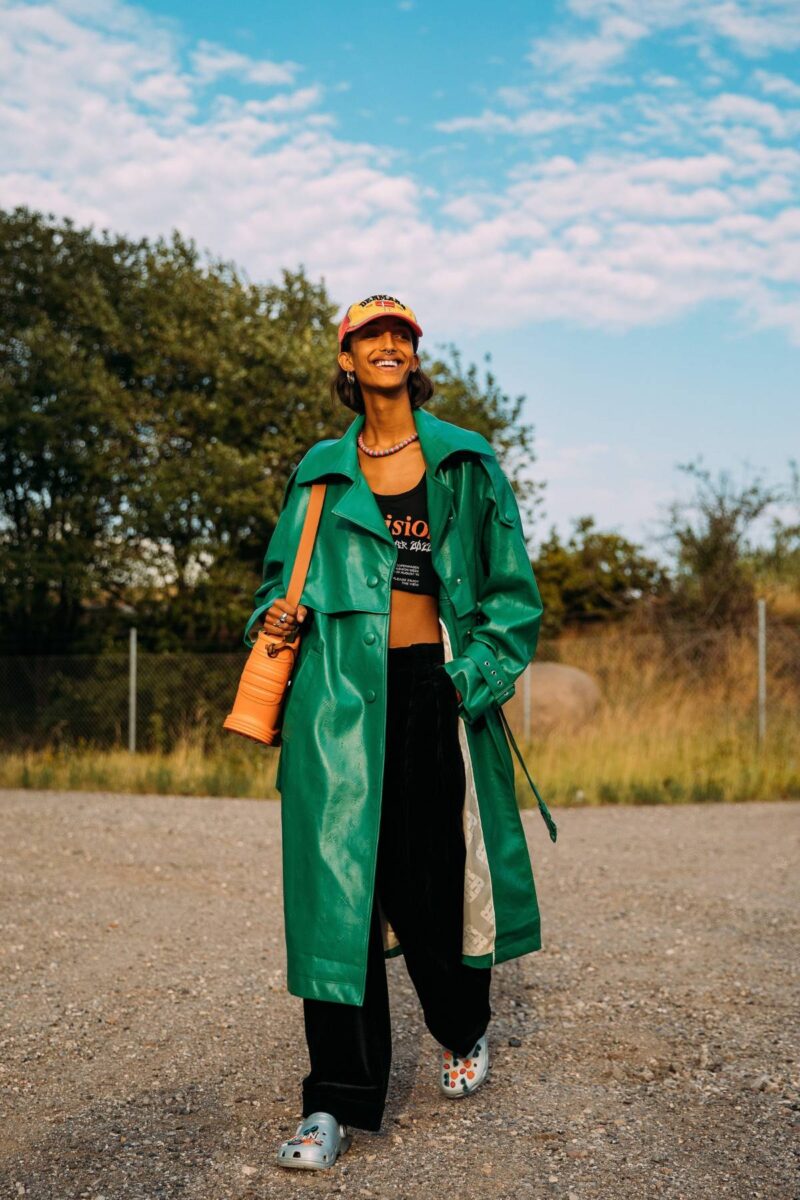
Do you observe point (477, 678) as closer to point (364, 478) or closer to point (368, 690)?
point (368, 690)

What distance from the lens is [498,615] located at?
345 centimetres

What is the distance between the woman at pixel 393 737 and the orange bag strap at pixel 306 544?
0.02 metres

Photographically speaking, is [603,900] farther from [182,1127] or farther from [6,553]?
[6,553]

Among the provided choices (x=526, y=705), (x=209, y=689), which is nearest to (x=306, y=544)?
(x=526, y=705)

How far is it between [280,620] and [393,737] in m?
0.43

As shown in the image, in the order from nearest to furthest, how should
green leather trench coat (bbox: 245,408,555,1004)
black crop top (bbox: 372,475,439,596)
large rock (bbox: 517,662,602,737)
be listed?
green leather trench coat (bbox: 245,408,555,1004) → black crop top (bbox: 372,475,439,596) → large rock (bbox: 517,662,602,737)

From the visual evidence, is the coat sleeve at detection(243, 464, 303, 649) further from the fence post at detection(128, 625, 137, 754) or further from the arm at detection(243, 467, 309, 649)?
the fence post at detection(128, 625, 137, 754)

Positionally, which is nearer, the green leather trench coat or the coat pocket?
the green leather trench coat

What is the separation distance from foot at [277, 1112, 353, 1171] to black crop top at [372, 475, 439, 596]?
54.2 inches

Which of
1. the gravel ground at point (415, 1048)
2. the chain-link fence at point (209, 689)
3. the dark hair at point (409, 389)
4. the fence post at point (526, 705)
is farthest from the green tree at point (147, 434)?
the dark hair at point (409, 389)

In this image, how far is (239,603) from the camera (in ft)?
54.8

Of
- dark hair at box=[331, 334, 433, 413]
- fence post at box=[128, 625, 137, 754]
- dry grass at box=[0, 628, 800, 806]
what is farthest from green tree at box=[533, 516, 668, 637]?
dark hair at box=[331, 334, 433, 413]

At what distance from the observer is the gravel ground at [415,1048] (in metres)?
3.11

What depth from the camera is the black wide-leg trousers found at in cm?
328
